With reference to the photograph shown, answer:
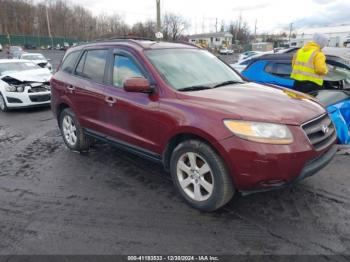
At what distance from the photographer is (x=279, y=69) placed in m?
6.46

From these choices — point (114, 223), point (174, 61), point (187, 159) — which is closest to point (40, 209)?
point (114, 223)

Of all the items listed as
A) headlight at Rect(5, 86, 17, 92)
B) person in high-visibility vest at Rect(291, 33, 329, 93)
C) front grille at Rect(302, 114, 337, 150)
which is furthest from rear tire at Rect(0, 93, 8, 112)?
front grille at Rect(302, 114, 337, 150)

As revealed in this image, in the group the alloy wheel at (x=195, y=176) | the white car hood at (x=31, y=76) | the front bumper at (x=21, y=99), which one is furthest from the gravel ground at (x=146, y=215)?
the white car hood at (x=31, y=76)

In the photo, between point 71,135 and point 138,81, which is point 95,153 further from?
point 138,81

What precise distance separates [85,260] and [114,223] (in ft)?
1.87

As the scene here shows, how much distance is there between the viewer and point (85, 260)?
260cm

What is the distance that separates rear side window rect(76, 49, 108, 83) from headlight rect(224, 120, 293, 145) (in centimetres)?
229

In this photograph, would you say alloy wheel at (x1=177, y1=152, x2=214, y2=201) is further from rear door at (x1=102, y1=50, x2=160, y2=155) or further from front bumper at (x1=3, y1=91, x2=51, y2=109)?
front bumper at (x1=3, y1=91, x2=51, y2=109)

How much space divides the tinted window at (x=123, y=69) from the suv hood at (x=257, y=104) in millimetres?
844

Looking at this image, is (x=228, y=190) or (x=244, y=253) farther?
(x=228, y=190)

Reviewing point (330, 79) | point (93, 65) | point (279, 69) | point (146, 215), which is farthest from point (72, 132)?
point (330, 79)

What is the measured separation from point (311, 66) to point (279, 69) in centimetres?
116

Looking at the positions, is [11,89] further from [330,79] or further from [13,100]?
[330,79]

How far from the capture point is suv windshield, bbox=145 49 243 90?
3627 mm
